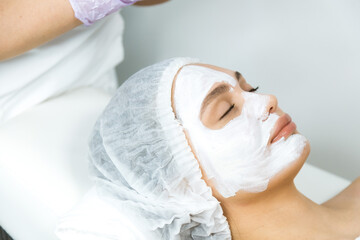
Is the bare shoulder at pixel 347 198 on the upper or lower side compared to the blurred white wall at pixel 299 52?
lower

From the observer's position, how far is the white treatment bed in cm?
137

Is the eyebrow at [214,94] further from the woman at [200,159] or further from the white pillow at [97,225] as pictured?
the white pillow at [97,225]

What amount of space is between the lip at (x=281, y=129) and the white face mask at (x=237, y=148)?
0.04ft

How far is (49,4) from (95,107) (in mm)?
415

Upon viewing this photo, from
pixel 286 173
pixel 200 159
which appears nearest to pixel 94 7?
pixel 200 159

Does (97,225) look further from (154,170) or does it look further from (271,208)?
(271,208)

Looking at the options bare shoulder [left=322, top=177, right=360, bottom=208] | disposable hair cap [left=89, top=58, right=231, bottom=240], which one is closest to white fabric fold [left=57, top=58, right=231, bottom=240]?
disposable hair cap [left=89, top=58, right=231, bottom=240]

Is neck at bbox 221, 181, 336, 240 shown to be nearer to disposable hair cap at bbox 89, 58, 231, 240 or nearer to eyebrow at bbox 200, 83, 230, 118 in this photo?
disposable hair cap at bbox 89, 58, 231, 240

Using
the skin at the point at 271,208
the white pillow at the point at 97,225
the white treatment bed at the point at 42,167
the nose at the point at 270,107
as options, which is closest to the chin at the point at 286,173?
the skin at the point at 271,208

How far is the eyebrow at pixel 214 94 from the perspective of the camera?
1.23 m

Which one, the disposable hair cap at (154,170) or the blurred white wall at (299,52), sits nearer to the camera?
the disposable hair cap at (154,170)

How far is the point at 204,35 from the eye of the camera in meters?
2.12

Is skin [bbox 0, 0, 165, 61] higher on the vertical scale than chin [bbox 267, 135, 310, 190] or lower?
higher

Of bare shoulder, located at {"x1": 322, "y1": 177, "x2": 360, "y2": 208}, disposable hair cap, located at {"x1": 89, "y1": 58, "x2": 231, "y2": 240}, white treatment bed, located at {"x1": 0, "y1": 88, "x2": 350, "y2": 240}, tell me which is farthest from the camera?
bare shoulder, located at {"x1": 322, "y1": 177, "x2": 360, "y2": 208}
